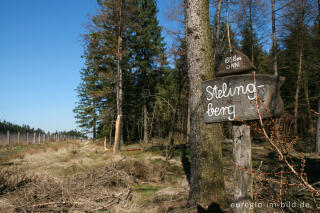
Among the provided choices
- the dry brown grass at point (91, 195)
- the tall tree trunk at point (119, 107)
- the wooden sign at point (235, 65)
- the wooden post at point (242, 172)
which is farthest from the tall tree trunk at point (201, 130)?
the tall tree trunk at point (119, 107)

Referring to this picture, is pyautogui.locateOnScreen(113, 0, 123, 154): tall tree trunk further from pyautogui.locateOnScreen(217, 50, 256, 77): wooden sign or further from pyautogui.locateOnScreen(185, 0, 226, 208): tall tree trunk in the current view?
pyautogui.locateOnScreen(217, 50, 256, 77): wooden sign

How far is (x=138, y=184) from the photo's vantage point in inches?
219

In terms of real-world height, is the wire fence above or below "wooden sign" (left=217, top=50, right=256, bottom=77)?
below

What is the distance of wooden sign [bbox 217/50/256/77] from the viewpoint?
262cm

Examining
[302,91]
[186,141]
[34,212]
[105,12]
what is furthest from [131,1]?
[302,91]

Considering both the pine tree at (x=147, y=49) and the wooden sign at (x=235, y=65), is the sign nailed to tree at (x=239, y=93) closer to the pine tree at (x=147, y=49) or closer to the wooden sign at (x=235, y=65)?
the wooden sign at (x=235, y=65)

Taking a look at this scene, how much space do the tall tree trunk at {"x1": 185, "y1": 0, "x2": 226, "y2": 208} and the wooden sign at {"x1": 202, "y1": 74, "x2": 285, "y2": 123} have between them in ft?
3.57

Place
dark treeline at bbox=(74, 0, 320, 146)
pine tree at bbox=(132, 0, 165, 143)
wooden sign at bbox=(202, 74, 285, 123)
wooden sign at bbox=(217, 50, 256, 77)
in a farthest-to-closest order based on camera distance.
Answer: pine tree at bbox=(132, 0, 165, 143), dark treeline at bbox=(74, 0, 320, 146), wooden sign at bbox=(217, 50, 256, 77), wooden sign at bbox=(202, 74, 285, 123)

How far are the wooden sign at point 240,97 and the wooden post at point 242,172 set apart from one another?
0.63ft

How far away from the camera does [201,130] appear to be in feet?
12.6

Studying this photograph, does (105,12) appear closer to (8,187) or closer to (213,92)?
(8,187)

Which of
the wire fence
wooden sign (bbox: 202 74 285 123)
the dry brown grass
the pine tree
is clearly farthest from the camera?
the wire fence

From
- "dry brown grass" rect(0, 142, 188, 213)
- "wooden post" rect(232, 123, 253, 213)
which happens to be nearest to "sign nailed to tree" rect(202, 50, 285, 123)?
"wooden post" rect(232, 123, 253, 213)

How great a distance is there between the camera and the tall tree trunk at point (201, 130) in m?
3.62
